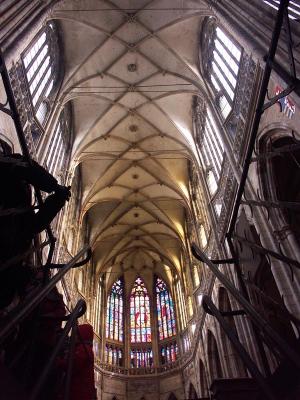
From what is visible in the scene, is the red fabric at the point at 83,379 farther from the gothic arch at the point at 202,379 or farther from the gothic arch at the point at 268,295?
the gothic arch at the point at 202,379

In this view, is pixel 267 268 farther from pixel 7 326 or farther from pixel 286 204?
pixel 7 326

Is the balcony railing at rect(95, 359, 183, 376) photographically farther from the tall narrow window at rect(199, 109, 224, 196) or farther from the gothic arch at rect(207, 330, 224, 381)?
the tall narrow window at rect(199, 109, 224, 196)

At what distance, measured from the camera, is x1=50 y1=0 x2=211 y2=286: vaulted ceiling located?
51.4 feet

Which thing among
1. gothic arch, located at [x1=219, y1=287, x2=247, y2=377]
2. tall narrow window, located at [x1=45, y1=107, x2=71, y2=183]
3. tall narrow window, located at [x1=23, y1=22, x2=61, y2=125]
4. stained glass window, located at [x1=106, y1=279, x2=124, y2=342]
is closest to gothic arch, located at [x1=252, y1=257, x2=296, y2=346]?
gothic arch, located at [x1=219, y1=287, x2=247, y2=377]

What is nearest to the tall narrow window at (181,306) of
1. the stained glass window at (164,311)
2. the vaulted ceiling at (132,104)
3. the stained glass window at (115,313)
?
the stained glass window at (164,311)

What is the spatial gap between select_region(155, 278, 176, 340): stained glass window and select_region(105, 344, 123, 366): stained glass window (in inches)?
126

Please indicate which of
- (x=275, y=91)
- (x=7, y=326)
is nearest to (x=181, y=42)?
(x=275, y=91)

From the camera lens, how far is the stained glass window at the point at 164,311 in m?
26.2

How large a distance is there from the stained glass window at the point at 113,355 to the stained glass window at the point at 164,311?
3201 mm

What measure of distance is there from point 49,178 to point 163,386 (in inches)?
905

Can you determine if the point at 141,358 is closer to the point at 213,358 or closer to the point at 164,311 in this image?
the point at 164,311

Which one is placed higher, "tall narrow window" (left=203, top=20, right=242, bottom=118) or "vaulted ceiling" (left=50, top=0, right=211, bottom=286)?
"vaulted ceiling" (left=50, top=0, right=211, bottom=286)

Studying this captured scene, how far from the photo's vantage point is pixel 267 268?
35.2 feet

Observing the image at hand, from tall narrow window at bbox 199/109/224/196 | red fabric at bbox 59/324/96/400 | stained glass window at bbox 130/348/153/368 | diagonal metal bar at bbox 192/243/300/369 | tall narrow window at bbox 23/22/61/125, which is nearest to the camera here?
diagonal metal bar at bbox 192/243/300/369
